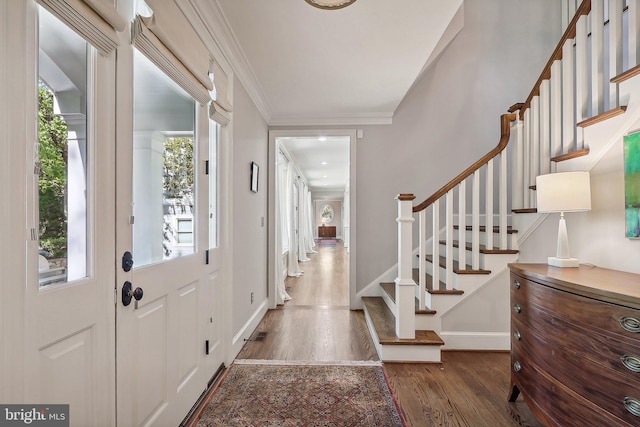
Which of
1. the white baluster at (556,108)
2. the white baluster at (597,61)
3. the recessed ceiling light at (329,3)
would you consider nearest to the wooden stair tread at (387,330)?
the white baluster at (556,108)

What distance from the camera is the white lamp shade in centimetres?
168

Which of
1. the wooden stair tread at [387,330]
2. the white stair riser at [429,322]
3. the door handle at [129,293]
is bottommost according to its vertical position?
the wooden stair tread at [387,330]

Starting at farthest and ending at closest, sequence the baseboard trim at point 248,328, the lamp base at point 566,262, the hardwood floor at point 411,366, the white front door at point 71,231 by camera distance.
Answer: the baseboard trim at point 248,328, the hardwood floor at point 411,366, the lamp base at point 566,262, the white front door at point 71,231

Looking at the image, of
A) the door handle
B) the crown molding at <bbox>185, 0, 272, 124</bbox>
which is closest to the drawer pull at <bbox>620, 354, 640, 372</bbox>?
the door handle

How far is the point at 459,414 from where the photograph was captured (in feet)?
5.95

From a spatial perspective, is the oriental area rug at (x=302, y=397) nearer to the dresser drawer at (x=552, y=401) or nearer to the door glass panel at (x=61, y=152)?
the dresser drawer at (x=552, y=401)

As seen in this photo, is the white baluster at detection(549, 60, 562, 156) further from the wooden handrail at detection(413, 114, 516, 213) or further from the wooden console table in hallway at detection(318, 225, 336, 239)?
the wooden console table in hallway at detection(318, 225, 336, 239)

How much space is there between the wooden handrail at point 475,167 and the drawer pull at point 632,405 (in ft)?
5.71

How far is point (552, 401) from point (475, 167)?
1.78m

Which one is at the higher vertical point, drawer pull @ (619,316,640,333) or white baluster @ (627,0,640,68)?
white baluster @ (627,0,640,68)

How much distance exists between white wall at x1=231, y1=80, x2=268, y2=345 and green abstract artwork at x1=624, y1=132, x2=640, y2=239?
246 cm

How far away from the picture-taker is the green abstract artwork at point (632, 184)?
149 cm

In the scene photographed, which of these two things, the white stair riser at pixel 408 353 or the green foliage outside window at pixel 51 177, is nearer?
the green foliage outside window at pixel 51 177

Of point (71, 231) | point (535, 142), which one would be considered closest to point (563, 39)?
point (535, 142)
